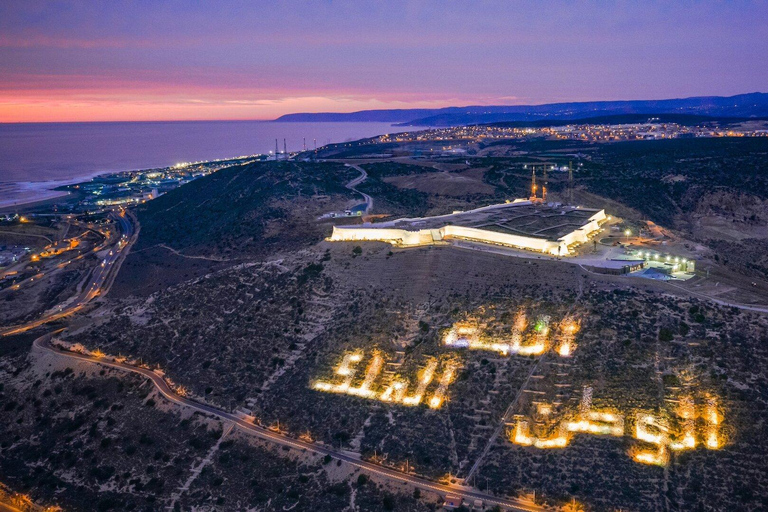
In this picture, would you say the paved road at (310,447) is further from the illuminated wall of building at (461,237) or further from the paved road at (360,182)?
the paved road at (360,182)

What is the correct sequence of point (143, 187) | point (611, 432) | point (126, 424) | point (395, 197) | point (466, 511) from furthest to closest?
1. point (143, 187)
2. point (395, 197)
3. point (126, 424)
4. point (611, 432)
5. point (466, 511)

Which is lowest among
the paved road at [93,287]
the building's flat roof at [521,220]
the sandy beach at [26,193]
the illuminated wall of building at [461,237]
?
the paved road at [93,287]

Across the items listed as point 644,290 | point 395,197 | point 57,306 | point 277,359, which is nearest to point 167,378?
point 277,359

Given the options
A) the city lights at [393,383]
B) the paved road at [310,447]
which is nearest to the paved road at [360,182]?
the city lights at [393,383]

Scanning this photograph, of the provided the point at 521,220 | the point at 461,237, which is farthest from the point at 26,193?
the point at 521,220

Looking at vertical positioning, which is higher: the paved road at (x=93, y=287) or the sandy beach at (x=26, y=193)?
the sandy beach at (x=26, y=193)

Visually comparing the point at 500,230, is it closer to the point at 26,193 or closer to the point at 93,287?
the point at 93,287

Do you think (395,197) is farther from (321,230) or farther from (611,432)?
(611,432)
